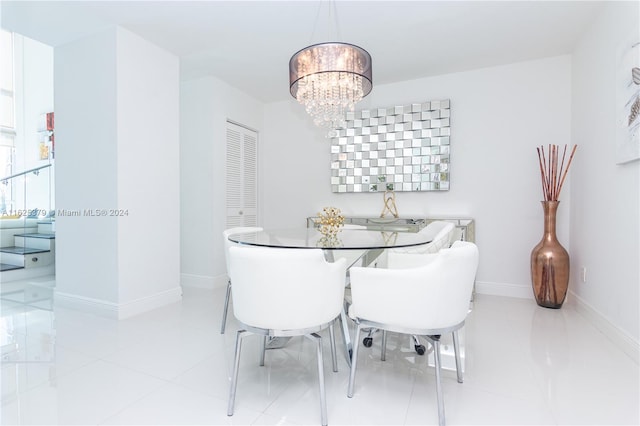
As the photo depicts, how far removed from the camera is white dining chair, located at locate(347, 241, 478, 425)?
147 centimetres

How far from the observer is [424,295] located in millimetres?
1485

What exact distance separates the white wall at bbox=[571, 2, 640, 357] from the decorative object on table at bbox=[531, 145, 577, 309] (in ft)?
0.51

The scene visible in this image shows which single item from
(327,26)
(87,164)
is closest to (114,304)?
(87,164)

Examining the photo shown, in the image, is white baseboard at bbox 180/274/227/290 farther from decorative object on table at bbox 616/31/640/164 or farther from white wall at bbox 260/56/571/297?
decorative object on table at bbox 616/31/640/164

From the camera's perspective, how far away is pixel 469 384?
1812mm

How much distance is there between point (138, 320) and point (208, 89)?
2.75 meters

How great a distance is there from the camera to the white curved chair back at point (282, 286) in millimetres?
1441

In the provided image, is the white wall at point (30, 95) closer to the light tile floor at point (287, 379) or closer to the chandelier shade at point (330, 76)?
the light tile floor at point (287, 379)

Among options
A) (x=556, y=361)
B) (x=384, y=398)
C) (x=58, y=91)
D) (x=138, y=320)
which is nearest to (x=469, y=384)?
(x=384, y=398)

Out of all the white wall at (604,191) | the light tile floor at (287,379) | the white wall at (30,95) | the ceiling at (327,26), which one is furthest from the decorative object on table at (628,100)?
the white wall at (30,95)

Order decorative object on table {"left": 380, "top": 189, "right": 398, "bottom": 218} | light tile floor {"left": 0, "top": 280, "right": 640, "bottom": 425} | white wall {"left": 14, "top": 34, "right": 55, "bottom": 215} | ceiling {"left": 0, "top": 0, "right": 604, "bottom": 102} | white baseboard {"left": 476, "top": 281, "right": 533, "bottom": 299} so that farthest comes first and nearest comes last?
white wall {"left": 14, "top": 34, "right": 55, "bottom": 215}
decorative object on table {"left": 380, "top": 189, "right": 398, "bottom": 218}
white baseboard {"left": 476, "top": 281, "right": 533, "bottom": 299}
ceiling {"left": 0, "top": 0, "right": 604, "bottom": 102}
light tile floor {"left": 0, "top": 280, "right": 640, "bottom": 425}

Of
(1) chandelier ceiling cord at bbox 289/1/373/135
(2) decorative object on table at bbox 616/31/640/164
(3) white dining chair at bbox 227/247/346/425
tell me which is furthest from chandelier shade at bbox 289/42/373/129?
(2) decorative object on table at bbox 616/31/640/164

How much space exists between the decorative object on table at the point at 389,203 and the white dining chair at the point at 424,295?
2494mm

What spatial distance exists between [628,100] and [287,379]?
2.93 meters
